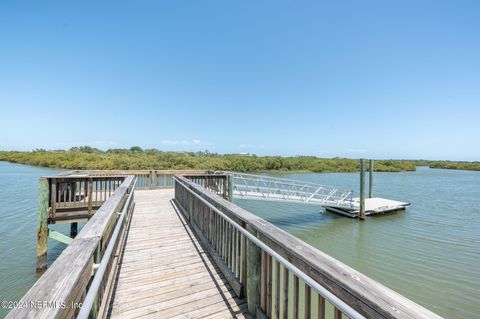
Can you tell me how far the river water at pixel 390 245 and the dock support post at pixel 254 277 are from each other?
552 centimetres

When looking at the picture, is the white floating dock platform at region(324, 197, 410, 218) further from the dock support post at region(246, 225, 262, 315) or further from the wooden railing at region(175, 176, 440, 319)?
the dock support post at region(246, 225, 262, 315)

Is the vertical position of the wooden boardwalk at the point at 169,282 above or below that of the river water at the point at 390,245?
above

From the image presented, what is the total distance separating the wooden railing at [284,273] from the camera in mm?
1062

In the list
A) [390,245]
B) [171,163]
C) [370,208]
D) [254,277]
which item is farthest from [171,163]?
[254,277]

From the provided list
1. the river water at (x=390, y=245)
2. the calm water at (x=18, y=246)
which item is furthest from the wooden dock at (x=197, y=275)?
the calm water at (x=18, y=246)

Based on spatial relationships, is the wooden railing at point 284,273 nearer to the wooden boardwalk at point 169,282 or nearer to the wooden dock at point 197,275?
the wooden dock at point 197,275

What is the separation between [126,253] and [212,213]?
157cm

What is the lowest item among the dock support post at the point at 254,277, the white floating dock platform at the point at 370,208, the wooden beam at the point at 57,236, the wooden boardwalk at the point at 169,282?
the white floating dock platform at the point at 370,208

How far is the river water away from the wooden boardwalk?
3875mm

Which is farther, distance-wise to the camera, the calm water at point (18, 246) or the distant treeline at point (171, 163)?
the distant treeline at point (171, 163)

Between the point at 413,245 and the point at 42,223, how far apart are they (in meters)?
12.9

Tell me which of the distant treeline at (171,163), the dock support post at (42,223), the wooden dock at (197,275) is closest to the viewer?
the wooden dock at (197,275)

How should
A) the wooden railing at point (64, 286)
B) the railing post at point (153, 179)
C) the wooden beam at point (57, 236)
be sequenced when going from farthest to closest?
the railing post at point (153, 179) → the wooden beam at point (57, 236) → the wooden railing at point (64, 286)

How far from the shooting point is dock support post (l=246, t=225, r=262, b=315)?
2.30 metres
